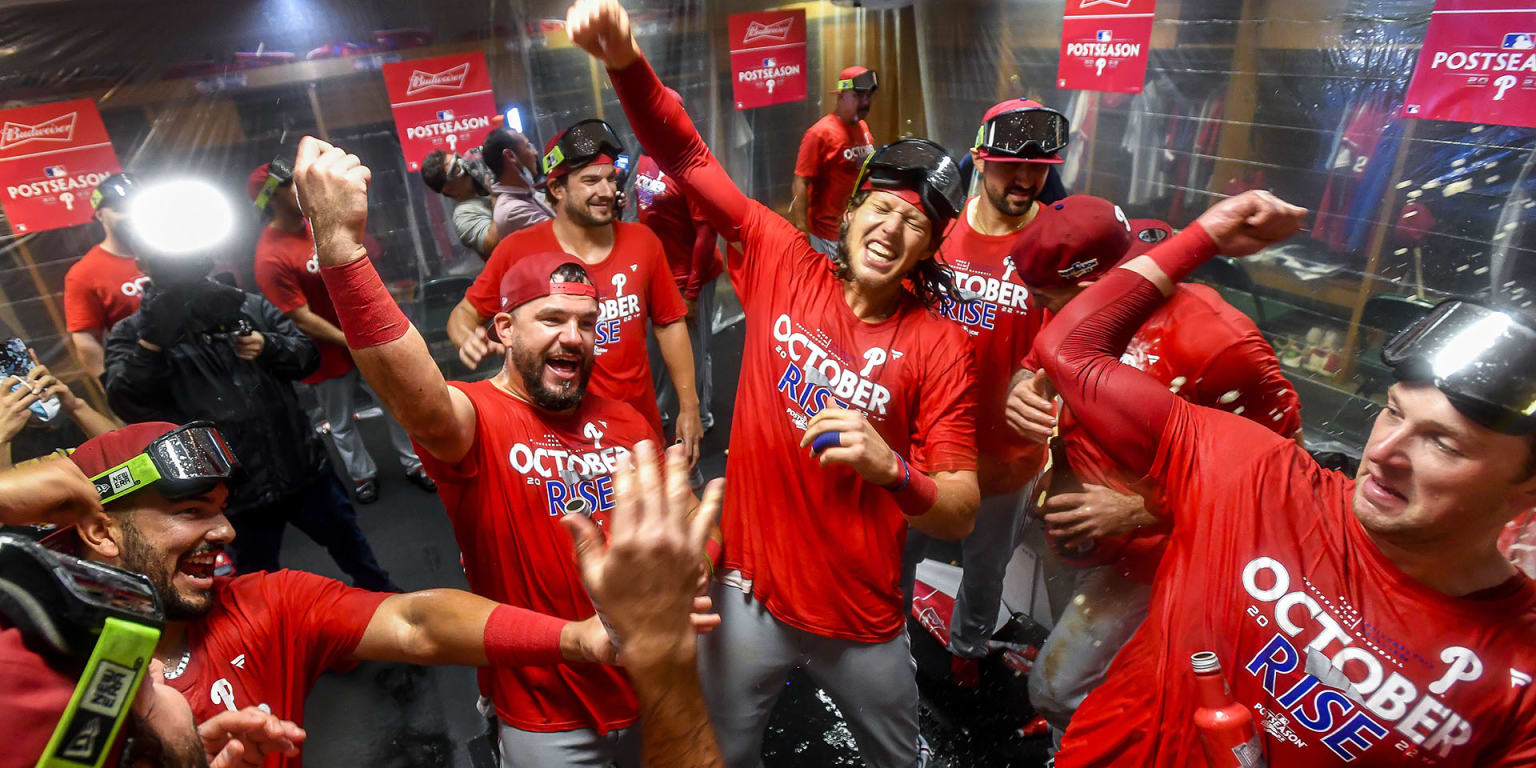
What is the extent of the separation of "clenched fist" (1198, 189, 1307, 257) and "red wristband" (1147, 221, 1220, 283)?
0.6 inches

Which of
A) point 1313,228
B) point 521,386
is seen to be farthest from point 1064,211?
point 1313,228

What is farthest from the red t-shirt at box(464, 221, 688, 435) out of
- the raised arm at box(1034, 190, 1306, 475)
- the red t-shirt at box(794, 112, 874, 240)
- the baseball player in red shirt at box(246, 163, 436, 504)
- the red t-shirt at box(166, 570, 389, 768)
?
the red t-shirt at box(794, 112, 874, 240)

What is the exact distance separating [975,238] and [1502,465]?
2.07m

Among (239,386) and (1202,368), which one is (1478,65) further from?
(239,386)

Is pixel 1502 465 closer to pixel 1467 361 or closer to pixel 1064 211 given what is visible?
pixel 1467 361

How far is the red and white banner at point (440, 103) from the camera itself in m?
5.45

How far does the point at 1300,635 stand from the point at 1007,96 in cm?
572

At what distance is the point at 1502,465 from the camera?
118cm

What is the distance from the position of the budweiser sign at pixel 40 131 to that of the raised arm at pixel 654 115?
4287 millimetres

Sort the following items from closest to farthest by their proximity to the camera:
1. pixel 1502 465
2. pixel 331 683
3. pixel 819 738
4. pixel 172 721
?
pixel 172 721
pixel 1502 465
pixel 819 738
pixel 331 683

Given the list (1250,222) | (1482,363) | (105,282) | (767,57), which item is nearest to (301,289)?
(105,282)

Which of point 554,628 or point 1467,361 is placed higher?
point 1467,361

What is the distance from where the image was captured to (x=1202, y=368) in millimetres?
2158

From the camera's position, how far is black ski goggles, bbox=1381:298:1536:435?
3.72 ft
